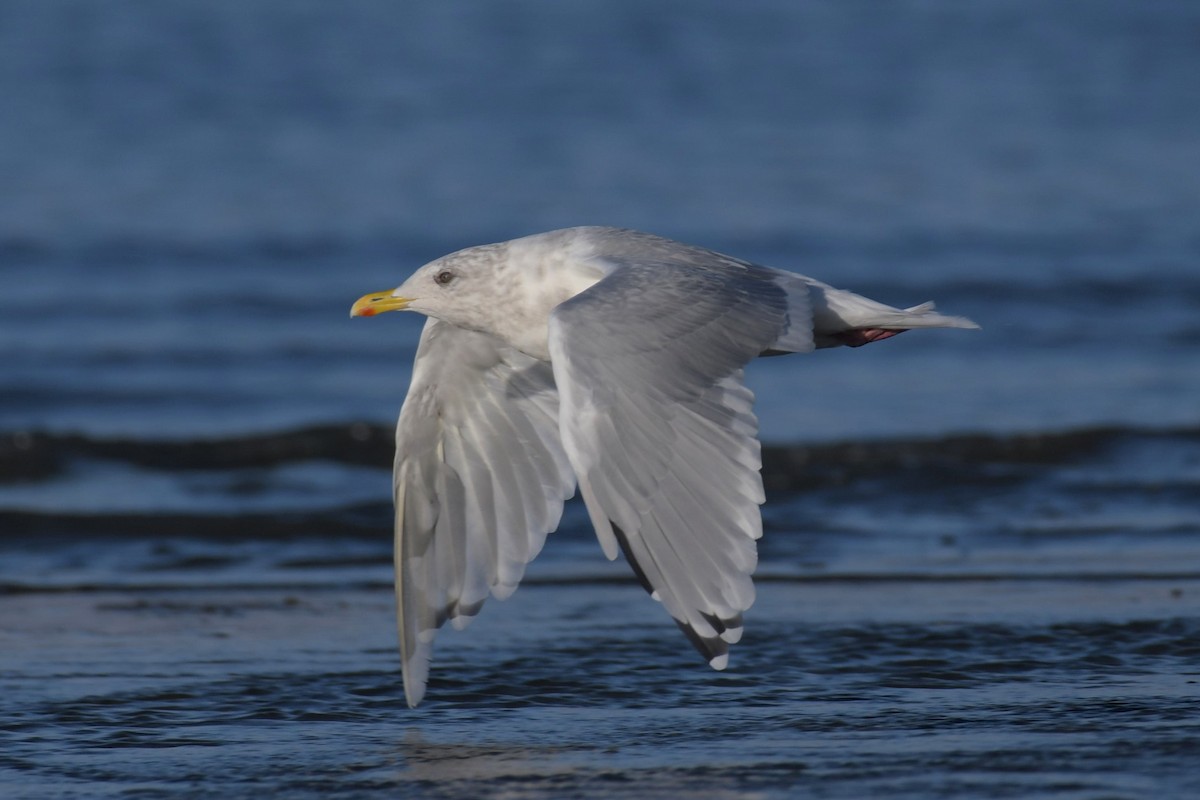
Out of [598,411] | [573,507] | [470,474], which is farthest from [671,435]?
[573,507]

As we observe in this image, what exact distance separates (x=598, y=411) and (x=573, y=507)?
13.0 feet

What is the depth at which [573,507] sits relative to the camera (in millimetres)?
8711

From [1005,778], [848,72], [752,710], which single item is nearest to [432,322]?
[752,710]

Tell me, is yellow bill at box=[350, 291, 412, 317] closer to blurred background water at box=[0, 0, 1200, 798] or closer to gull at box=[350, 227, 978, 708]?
gull at box=[350, 227, 978, 708]

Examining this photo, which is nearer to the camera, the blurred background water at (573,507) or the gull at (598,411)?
the gull at (598,411)

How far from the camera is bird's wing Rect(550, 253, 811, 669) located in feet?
15.0

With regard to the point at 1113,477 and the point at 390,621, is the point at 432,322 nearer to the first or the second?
the point at 390,621

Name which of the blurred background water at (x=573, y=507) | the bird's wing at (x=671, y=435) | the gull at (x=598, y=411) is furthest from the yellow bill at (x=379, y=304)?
the blurred background water at (x=573, y=507)

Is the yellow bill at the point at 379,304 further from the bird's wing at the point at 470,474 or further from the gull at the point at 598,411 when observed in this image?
the bird's wing at the point at 470,474

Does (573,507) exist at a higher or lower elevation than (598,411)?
lower

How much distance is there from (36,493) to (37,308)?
454cm

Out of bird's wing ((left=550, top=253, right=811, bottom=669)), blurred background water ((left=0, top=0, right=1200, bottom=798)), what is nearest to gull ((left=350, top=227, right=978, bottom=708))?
bird's wing ((left=550, top=253, right=811, bottom=669))

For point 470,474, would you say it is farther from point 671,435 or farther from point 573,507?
point 573,507

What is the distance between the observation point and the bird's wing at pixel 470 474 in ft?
19.6
